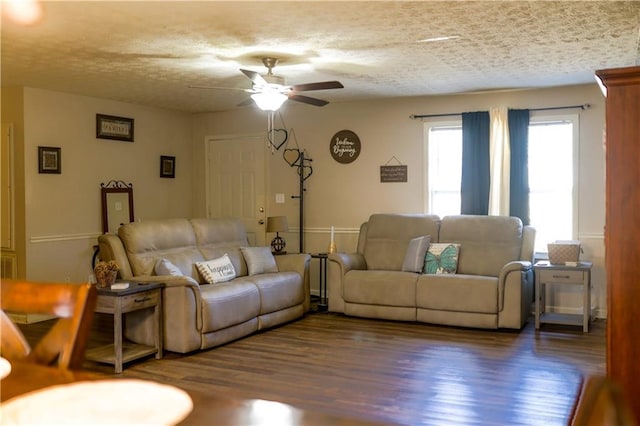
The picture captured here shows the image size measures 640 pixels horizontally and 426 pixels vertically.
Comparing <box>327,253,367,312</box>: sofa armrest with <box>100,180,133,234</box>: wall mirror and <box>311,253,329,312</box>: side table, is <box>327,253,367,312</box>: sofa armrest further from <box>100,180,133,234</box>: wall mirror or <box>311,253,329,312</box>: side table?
<box>100,180,133,234</box>: wall mirror

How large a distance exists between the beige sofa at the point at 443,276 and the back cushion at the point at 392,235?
0.01 meters

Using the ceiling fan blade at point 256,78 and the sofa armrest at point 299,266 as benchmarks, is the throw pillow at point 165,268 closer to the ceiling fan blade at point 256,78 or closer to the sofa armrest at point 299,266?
the sofa armrest at point 299,266

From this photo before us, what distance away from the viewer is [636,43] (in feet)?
14.8

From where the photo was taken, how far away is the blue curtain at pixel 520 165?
20.9 feet

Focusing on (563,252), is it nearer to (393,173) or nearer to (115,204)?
(393,173)

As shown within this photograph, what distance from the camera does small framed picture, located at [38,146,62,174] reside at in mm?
6195

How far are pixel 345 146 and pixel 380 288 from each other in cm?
204

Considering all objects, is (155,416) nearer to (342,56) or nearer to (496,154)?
(342,56)

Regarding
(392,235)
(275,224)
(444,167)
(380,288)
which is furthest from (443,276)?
(275,224)

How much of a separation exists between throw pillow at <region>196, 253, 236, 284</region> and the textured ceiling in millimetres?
1763

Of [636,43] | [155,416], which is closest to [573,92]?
[636,43]

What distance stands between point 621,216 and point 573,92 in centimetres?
422

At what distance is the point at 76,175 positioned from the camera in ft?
21.6

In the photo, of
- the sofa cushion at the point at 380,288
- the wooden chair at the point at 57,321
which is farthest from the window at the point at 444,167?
the wooden chair at the point at 57,321
